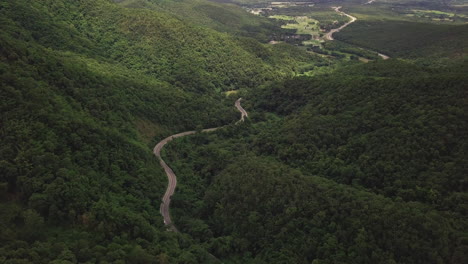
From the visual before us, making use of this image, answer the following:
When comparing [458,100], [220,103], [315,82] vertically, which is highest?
[458,100]

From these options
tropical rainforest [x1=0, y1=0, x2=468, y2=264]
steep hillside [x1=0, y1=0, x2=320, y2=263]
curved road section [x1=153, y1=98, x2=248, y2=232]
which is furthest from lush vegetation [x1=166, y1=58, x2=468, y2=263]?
steep hillside [x1=0, y1=0, x2=320, y2=263]

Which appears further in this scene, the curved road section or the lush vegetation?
the curved road section

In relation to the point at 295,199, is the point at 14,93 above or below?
above

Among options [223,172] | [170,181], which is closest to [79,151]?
[170,181]

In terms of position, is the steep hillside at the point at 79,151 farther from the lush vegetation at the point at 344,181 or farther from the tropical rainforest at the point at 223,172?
the lush vegetation at the point at 344,181

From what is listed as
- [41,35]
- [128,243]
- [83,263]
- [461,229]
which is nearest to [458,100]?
[461,229]

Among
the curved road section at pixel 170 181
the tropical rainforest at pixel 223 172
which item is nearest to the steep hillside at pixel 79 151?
the tropical rainforest at pixel 223 172

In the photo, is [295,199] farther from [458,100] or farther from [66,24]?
[66,24]

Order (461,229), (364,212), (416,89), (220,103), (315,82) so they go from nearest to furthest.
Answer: (461,229) < (364,212) < (416,89) < (315,82) < (220,103)

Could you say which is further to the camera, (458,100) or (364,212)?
(458,100)

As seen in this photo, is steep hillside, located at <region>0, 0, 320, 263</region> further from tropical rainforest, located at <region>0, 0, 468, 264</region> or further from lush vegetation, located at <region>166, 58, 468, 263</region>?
lush vegetation, located at <region>166, 58, 468, 263</region>

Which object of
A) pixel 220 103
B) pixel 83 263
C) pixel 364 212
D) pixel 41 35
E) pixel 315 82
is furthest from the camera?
pixel 220 103
